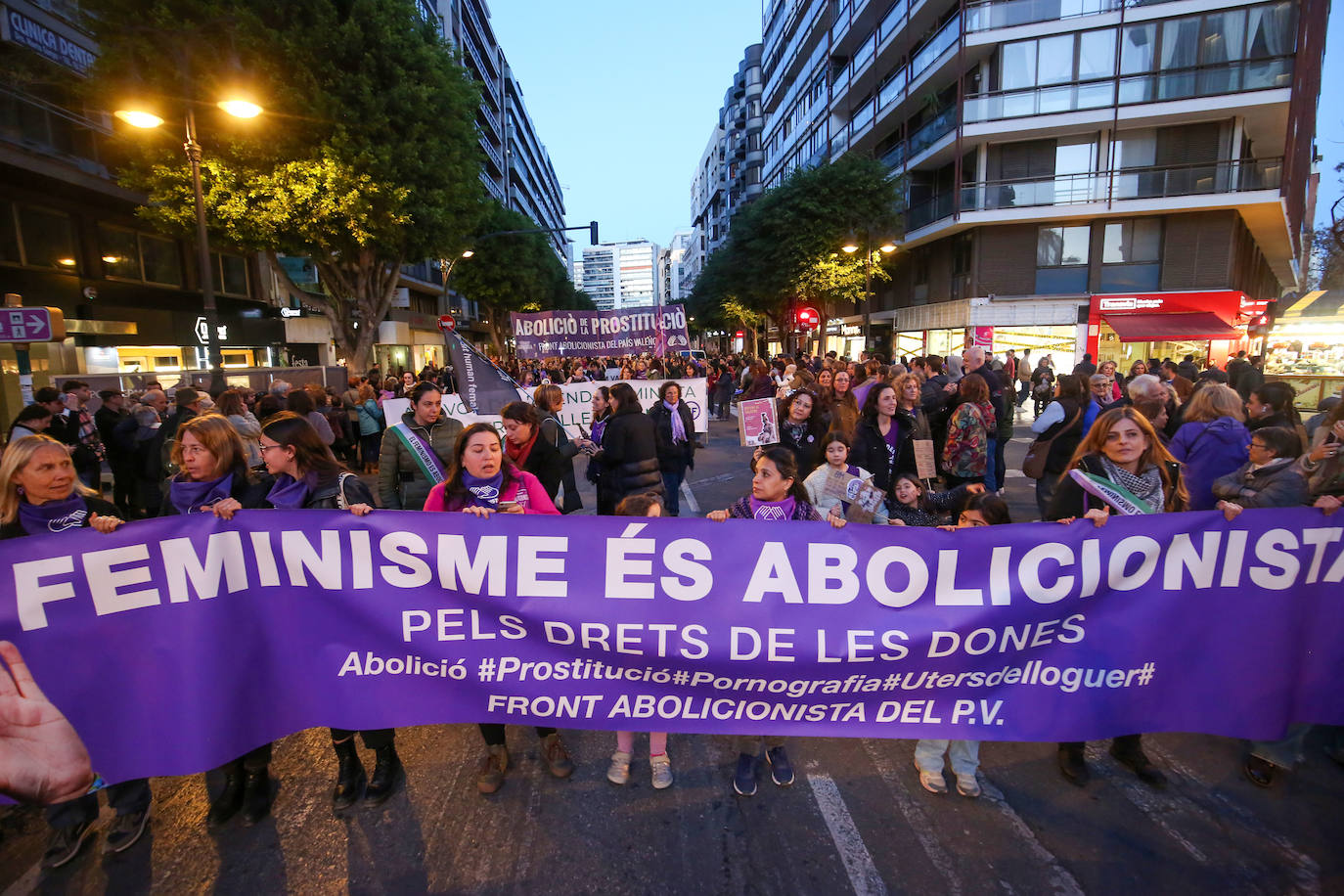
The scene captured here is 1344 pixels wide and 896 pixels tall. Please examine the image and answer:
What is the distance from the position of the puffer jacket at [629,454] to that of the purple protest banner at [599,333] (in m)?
5.67

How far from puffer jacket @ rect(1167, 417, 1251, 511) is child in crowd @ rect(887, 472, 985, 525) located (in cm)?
143

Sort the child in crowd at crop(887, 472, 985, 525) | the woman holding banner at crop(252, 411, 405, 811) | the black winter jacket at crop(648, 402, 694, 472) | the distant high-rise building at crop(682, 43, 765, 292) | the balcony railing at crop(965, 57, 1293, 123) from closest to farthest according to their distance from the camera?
the woman holding banner at crop(252, 411, 405, 811) < the child in crowd at crop(887, 472, 985, 525) < the black winter jacket at crop(648, 402, 694, 472) < the balcony railing at crop(965, 57, 1293, 123) < the distant high-rise building at crop(682, 43, 765, 292)

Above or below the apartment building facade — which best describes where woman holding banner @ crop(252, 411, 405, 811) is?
below

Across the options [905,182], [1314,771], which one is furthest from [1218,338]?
[1314,771]

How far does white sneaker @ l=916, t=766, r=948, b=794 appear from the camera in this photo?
3.24m

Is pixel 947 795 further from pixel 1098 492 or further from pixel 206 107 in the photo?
pixel 206 107

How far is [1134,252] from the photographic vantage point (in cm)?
2414

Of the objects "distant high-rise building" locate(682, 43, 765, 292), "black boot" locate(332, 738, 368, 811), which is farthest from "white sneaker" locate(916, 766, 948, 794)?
"distant high-rise building" locate(682, 43, 765, 292)

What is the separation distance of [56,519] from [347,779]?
1.75 meters

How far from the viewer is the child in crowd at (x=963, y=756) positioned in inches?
128

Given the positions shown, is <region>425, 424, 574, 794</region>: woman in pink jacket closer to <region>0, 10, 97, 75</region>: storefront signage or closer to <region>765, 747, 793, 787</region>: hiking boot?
<region>765, 747, 793, 787</region>: hiking boot

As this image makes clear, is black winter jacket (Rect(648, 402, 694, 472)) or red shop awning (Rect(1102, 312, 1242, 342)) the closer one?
black winter jacket (Rect(648, 402, 694, 472))

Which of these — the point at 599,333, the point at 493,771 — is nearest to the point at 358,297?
the point at 599,333

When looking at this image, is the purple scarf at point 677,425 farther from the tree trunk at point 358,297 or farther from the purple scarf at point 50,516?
the tree trunk at point 358,297
